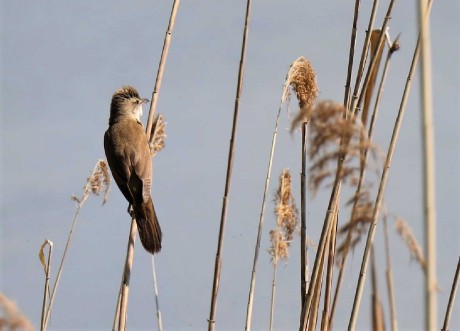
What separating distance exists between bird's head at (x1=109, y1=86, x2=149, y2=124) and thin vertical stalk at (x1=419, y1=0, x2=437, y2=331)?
4.91m

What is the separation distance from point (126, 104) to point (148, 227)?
4.83 ft

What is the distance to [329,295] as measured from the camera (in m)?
3.75

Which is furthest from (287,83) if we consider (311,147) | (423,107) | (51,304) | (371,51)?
(423,107)

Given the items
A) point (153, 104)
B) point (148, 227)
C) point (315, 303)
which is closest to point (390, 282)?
point (315, 303)

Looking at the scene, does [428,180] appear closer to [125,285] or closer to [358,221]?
[358,221]

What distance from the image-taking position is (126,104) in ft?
21.6

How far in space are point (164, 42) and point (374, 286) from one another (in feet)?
7.74

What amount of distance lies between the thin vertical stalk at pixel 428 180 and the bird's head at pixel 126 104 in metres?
4.91

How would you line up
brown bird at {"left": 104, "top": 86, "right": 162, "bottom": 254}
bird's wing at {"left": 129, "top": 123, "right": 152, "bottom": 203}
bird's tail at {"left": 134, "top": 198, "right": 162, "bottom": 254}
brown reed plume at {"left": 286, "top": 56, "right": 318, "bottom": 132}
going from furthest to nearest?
bird's wing at {"left": 129, "top": 123, "right": 152, "bottom": 203} → brown bird at {"left": 104, "top": 86, "right": 162, "bottom": 254} → bird's tail at {"left": 134, "top": 198, "right": 162, "bottom": 254} → brown reed plume at {"left": 286, "top": 56, "right": 318, "bottom": 132}

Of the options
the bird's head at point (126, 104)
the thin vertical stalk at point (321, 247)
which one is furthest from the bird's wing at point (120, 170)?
the thin vertical stalk at point (321, 247)

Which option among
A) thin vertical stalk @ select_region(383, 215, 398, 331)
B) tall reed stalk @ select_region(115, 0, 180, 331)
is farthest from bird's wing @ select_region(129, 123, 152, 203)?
thin vertical stalk @ select_region(383, 215, 398, 331)

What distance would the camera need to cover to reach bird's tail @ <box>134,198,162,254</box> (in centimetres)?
539

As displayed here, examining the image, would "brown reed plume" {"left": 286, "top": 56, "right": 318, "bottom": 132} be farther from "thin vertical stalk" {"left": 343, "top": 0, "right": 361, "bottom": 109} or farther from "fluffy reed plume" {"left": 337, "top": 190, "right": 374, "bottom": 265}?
"fluffy reed plume" {"left": 337, "top": 190, "right": 374, "bottom": 265}

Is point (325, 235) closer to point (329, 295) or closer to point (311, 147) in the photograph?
point (329, 295)
